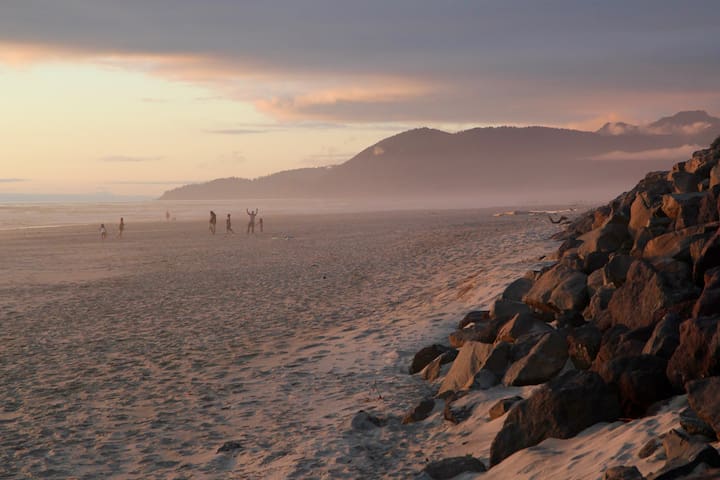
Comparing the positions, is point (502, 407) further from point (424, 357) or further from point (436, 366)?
point (424, 357)

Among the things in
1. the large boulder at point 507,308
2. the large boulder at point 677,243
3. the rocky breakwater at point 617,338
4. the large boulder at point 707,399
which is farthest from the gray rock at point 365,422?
the large boulder at point 677,243

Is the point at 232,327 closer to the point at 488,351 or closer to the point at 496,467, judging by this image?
the point at 488,351

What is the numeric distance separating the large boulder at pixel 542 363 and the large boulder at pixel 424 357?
2.18m

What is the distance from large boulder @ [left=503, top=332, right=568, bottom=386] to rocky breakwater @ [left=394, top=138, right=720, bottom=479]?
1 centimetres

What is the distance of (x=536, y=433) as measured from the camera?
6.30m

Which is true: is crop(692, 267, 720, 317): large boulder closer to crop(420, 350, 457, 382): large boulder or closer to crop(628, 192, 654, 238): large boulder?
crop(420, 350, 457, 382): large boulder

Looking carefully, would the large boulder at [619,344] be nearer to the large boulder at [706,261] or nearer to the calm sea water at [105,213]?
the large boulder at [706,261]

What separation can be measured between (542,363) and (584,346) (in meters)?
0.54

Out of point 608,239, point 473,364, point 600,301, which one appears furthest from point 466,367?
point 608,239

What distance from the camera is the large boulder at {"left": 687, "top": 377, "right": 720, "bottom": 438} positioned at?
501 cm

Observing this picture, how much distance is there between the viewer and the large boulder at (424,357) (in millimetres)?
10320

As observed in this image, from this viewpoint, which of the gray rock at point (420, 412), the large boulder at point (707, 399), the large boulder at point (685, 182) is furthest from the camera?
the large boulder at point (685, 182)

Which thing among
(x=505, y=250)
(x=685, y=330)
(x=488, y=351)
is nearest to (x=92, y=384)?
(x=488, y=351)

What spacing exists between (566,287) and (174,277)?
49.8 ft
